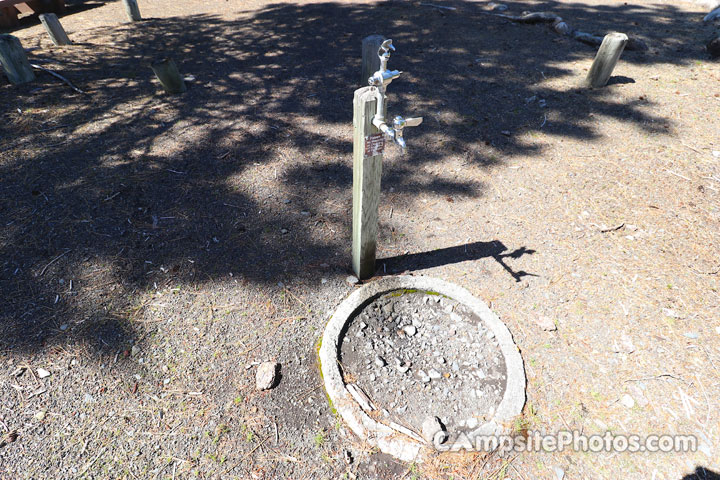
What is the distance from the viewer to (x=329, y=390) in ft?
7.37

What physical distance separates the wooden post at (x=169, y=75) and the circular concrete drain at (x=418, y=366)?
432 centimetres

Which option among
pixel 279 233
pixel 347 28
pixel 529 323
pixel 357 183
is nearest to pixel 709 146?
pixel 529 323

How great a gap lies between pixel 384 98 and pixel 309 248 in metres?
1.57

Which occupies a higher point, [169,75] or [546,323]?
[169,75]

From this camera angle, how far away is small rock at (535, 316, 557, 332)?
8.62 feet

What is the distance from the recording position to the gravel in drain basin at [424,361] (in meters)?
2.20

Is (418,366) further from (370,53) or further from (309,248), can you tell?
(370,53)

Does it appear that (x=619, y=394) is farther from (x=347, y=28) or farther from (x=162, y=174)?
(x=347, y=28)

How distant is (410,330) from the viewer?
2.59 metres

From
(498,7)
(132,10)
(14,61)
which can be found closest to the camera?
(14,61)

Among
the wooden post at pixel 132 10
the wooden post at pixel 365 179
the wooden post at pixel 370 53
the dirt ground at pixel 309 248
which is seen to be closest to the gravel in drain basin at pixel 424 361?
the dirt ground at pixel 309 248

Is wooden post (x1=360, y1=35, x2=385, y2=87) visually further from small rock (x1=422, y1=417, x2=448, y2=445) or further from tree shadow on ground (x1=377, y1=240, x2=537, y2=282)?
small rock (x1=422, y1=417, x2=448, y2=445)

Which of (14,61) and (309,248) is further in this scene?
(14,61)

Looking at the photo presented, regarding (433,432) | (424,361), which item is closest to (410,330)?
(424,361)
